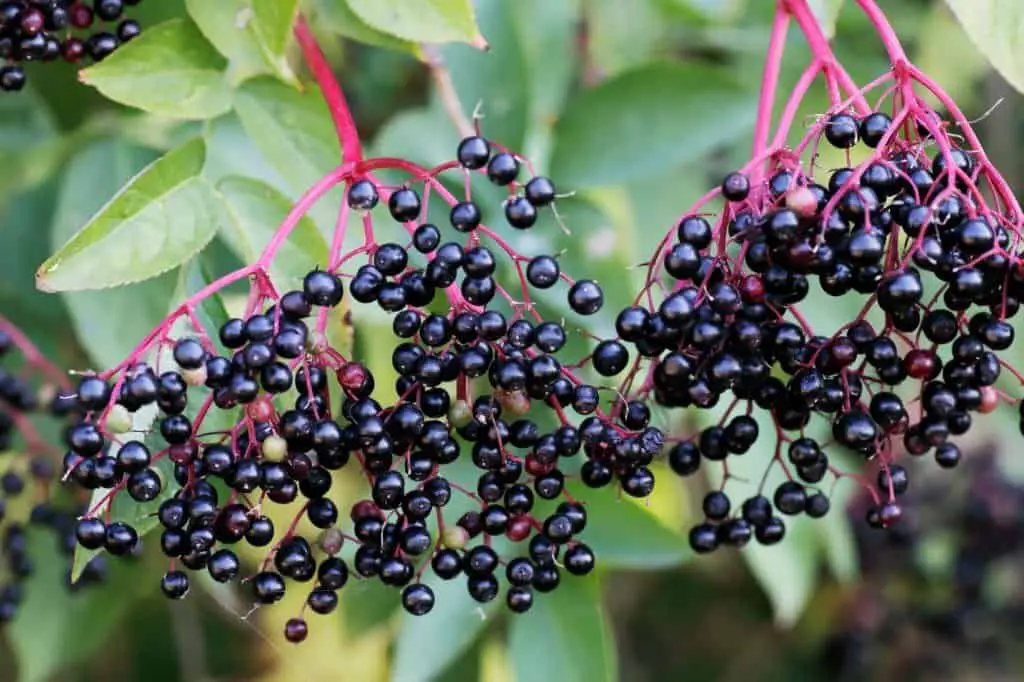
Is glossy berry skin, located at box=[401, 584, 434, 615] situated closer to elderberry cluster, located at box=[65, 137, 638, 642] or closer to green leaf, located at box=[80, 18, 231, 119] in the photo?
elderberry cluster, located at box=[65, 137, 638, 642]

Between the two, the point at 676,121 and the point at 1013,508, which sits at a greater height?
the point at 676,121

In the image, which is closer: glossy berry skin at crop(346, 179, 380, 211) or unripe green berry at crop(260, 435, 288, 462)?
unripe green berry at crop(260, 435, 288, 462)

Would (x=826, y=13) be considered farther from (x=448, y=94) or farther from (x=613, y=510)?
(x=613, y=510)

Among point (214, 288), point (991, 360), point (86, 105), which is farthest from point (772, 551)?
point (86, 105)

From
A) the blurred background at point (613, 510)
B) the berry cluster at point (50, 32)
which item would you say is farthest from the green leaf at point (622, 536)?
the berry cluster at point (50, 32)

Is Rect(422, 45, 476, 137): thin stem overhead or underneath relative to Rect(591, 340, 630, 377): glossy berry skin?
overhead

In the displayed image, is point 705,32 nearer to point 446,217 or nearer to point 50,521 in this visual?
point 446,217

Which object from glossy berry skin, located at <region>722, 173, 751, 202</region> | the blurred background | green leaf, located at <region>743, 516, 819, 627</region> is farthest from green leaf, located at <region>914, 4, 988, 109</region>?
glossy berry skin, located at <region>722, 173, 751, 202</region>
